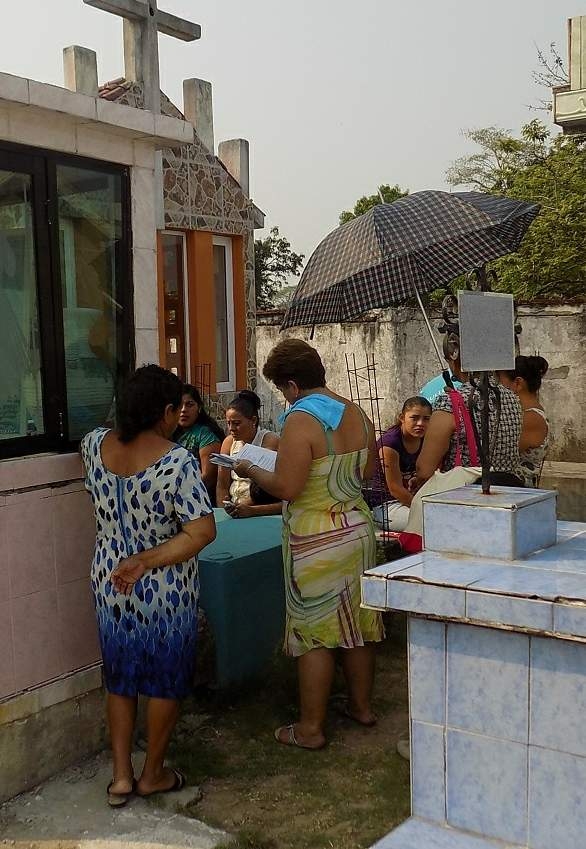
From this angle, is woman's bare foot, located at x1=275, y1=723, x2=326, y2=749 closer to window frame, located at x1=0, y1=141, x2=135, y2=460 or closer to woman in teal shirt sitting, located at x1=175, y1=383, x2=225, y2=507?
window frame, located at x1=0, y1=141, x2=135, y2=460

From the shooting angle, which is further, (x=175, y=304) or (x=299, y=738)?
(x=175, y=304)

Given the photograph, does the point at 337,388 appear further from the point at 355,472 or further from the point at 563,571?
the point at 563,571

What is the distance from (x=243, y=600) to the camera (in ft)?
14.9

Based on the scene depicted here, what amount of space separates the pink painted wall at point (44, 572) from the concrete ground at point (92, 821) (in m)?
0.44

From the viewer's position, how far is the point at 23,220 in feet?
11.8

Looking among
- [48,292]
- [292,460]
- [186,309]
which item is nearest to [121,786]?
[292,460]

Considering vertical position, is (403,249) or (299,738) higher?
(403,249)

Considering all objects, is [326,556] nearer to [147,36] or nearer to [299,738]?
[299,738]

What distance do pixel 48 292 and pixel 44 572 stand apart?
1140mm

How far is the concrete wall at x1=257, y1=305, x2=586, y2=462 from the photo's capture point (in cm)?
1262

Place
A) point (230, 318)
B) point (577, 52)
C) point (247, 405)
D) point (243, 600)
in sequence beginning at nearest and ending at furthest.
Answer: point (243, 600)
point (577, 52)
point (247, 405)
point (230, 318)

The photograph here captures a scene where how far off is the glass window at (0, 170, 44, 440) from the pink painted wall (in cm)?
20

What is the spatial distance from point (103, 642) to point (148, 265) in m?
1.69

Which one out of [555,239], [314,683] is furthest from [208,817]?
[555,239]
